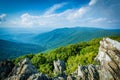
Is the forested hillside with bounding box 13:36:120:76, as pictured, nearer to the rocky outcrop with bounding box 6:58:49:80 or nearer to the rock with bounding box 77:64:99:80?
the rocky outcrop with bounding box 6:58:49:80

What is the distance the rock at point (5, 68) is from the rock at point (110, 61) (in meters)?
27.0

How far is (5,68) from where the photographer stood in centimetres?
6147

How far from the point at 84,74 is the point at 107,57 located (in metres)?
8.70

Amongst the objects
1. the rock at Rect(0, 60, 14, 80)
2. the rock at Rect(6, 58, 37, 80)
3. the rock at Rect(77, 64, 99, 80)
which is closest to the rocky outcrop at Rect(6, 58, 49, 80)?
the rock at Rect(6, 58, 37, 80)

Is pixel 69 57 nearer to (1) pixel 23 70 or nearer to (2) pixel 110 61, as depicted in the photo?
(1) pixel 23 70

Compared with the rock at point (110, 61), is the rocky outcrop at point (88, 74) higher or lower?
lower

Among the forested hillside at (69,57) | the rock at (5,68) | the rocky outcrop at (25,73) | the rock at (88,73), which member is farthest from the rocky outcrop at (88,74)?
the forested hillside at (69,57)

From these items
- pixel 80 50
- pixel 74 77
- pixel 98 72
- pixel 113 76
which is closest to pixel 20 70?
pixel 74 77

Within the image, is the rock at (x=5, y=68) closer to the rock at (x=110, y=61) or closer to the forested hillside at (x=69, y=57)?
the rock at (x=110, y=61)

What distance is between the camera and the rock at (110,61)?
50031 millimetres

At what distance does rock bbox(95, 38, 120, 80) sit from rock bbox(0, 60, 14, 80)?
27.0m

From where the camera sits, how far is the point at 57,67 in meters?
109

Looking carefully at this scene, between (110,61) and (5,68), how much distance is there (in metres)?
30.8

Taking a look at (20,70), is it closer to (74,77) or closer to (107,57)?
(74,77)
